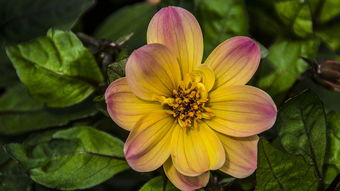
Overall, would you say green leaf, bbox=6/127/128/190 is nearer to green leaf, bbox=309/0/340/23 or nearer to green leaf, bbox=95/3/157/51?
green leaf, bbox=95/3/157/51

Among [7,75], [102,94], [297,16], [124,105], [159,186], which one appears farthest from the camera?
[7,75]

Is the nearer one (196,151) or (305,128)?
(196,151)

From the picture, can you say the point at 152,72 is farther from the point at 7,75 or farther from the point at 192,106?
the point at 7,75

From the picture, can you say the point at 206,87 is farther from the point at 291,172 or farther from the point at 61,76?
the point at 61,76

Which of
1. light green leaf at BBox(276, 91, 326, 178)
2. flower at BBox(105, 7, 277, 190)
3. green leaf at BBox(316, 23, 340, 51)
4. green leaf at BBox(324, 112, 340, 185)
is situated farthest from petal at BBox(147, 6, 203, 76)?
green leaf at BBox(316, 23, 340, 51)

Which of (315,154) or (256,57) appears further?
(315,154)

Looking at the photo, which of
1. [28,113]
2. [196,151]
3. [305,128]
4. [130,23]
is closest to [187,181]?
[196,151]

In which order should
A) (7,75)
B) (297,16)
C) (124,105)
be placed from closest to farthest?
1. (124,105)
2. (297,16)
3. (7,75)

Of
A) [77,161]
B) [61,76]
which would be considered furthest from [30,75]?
[77,161]
